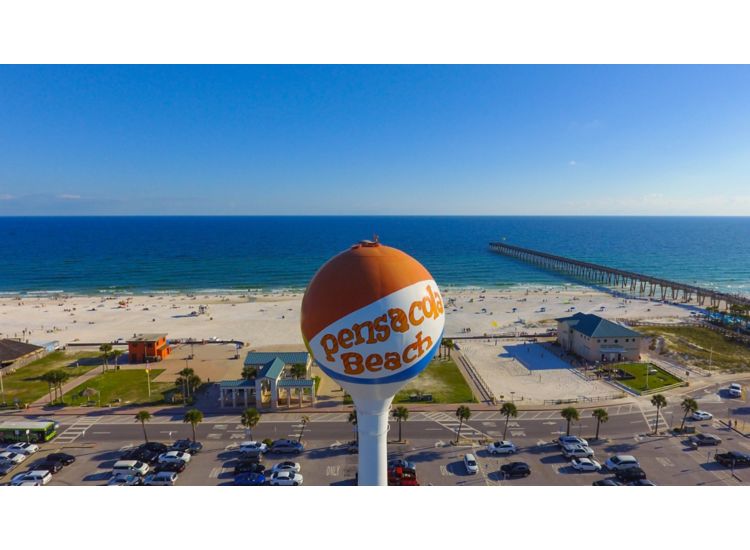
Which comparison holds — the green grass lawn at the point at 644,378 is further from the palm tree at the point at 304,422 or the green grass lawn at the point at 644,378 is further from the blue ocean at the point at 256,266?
the blue ocean at the point at 256,266

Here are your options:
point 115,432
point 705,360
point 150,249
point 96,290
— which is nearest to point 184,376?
point 115,432

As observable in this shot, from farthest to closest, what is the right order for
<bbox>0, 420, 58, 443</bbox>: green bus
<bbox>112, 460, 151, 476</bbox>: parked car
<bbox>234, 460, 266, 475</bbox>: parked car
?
<bbox>0, 420, 58, 443</bbox>: green bus → <bbox>234, 460, 266, 475</bbox>: parked car → <bbox>112, 460, 151, 476</bbox>: parked car

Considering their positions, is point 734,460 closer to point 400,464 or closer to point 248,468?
point 400,464

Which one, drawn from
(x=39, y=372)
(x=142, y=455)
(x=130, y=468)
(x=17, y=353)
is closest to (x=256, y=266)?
(x=17, y=353)

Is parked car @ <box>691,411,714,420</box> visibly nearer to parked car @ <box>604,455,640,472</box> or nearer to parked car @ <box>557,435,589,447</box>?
parked car @ <box>604,455,640,472</box>

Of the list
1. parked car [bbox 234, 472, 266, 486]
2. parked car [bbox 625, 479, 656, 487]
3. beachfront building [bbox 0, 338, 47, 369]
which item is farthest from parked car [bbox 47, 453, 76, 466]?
parked car [bbox 625, 479, 656, 487]

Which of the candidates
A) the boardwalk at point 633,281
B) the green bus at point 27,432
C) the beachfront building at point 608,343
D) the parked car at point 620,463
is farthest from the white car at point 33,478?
the boardwalk at point 633,281
